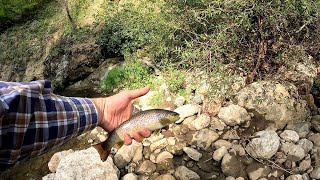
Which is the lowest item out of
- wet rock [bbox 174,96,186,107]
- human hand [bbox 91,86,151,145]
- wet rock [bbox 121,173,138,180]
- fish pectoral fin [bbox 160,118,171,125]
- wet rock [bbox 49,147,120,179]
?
wet rock [bbox 121,173,138,180]

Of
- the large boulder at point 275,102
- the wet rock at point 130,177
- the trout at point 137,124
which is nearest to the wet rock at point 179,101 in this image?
the large boulder at point 275,102

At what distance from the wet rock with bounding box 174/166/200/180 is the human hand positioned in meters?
1.81

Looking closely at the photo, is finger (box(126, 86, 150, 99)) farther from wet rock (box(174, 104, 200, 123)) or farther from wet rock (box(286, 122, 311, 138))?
wet rock (box(286, 122, 311, 138))

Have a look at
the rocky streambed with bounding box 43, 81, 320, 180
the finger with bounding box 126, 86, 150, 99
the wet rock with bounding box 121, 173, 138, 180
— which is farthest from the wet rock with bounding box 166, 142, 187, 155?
the finger with bounding box 126, 86, 150, 99

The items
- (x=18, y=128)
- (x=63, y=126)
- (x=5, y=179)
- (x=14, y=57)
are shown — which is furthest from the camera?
(x=14, y=57)

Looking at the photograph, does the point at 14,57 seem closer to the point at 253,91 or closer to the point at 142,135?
the point at 253,91

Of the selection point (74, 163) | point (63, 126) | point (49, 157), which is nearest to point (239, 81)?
point (74, 163)

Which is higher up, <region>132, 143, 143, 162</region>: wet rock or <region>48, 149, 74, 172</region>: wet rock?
<region>132, 143, 143, 162</region>: wet rock

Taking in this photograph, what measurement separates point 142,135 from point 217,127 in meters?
2.49

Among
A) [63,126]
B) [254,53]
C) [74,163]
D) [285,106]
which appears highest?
[63,126]

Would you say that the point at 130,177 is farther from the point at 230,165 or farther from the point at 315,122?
the point at 315,122

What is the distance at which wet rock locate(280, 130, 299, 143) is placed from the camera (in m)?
5.23

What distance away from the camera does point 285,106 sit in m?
5.74

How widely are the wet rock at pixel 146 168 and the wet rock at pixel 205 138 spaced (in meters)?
0.75
